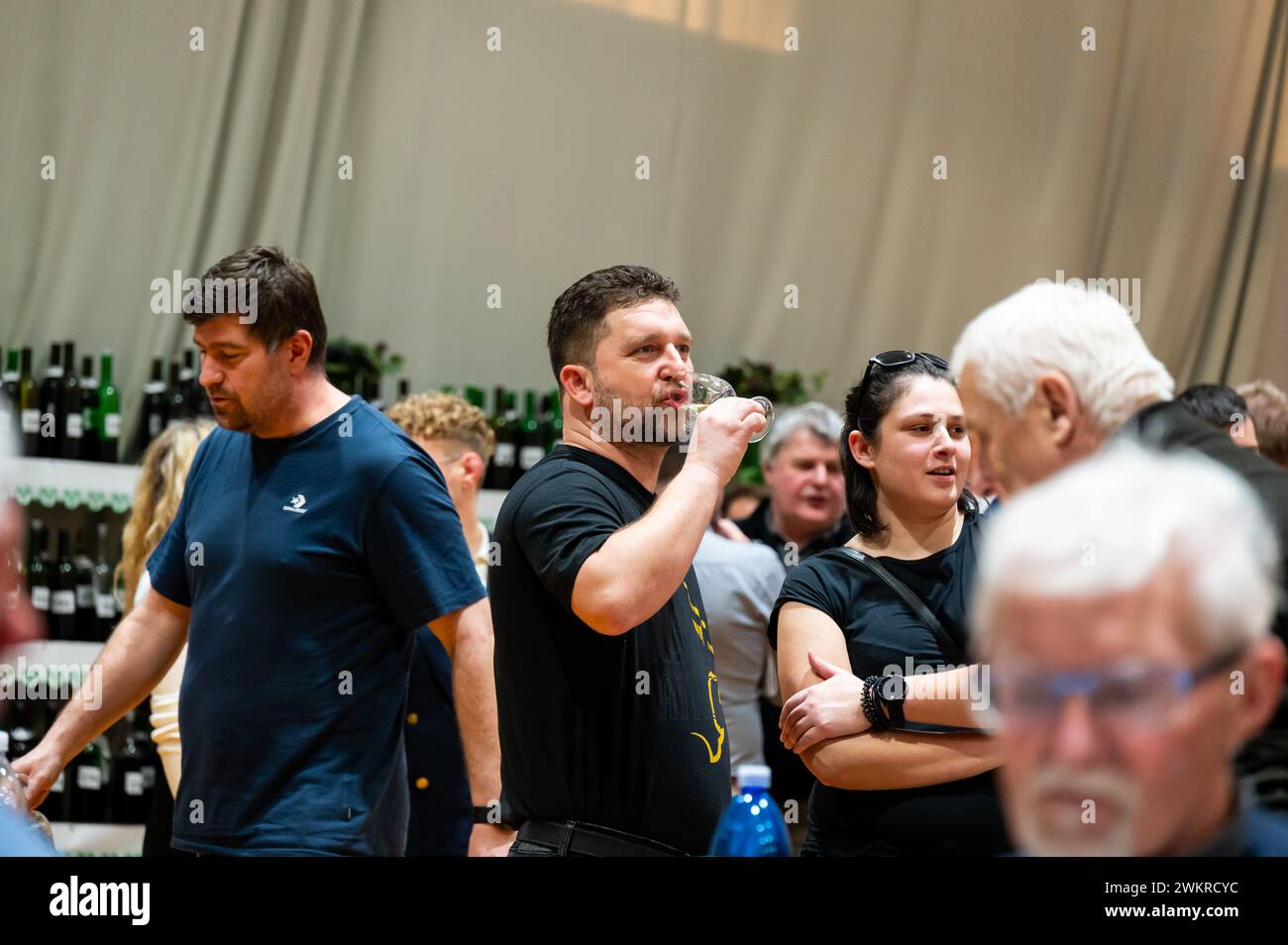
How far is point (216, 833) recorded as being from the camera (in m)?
2.40

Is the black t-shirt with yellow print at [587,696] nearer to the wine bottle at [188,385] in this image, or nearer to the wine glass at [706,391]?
the wine glass at [706,391]

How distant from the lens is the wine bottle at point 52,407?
500 cm

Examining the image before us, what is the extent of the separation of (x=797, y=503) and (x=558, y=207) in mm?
2471

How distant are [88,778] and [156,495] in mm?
2099

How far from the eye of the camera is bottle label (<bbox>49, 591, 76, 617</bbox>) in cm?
496

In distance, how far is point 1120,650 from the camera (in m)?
0.78

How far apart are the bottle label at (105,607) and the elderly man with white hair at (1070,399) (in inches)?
170

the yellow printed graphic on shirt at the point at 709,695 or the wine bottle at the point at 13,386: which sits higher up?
the wine bottle at the point at 13,386

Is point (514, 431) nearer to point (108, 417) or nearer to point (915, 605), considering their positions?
point (108, 417)

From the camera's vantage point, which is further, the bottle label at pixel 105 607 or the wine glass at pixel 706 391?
the bottle label at pixel 105 607

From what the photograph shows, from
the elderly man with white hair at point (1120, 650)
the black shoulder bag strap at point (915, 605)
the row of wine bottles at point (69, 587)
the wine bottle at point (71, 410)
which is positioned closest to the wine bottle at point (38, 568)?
the row of wine bottles at point (69, 587)

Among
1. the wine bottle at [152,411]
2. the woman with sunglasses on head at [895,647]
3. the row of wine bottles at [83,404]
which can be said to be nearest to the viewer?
the woman with sunglasses on head at [895,647]

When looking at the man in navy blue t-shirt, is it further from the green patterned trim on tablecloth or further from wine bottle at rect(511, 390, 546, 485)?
wine bottle at rect(511, 390, 546, 485)

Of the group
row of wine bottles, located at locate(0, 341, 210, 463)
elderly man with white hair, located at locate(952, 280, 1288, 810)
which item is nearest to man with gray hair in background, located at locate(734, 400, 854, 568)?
row of wine bottles, located at locate(0, 341, 210, 463)
